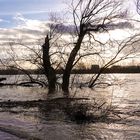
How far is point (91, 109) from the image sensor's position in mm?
19953

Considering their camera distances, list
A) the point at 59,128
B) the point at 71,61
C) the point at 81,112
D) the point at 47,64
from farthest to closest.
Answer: the point at 47,64
the point at 71,61
the point at 81,112
the point at 59,128

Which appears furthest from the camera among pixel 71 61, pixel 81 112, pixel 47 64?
pixel 47 64

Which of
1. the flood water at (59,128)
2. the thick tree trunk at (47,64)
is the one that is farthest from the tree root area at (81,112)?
the thick tree trunk at (47,64)

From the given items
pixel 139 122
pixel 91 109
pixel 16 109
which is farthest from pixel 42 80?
pixel 139 122

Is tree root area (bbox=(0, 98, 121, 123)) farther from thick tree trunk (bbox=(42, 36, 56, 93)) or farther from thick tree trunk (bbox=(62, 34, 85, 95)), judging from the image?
thick tree trunk (bbox=(42, 36, 56, 93))

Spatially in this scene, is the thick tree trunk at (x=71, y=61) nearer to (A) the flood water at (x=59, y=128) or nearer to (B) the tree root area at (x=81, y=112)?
(B) the tree root area at (x=81, y=112)

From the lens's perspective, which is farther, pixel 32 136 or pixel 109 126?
A: pixel 109 126

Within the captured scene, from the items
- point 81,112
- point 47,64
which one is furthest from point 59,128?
point 47,64

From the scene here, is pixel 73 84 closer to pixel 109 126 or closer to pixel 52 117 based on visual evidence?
pixel 52 117

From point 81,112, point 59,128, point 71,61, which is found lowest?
point 59,128

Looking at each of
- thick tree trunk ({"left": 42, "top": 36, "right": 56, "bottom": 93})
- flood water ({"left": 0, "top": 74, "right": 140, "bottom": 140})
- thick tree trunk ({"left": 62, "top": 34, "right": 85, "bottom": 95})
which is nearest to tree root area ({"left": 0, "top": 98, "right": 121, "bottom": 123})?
flood water ({"left": 0, "top": 74, "right": 140, "bottom": 140})

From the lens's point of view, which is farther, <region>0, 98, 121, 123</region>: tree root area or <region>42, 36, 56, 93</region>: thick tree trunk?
<region>42, 36, 56, 93</region>: thick tree trunk

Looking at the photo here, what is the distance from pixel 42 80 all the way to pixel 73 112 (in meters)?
22.7

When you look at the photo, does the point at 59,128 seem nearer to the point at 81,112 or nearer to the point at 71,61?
the point at 81,112
